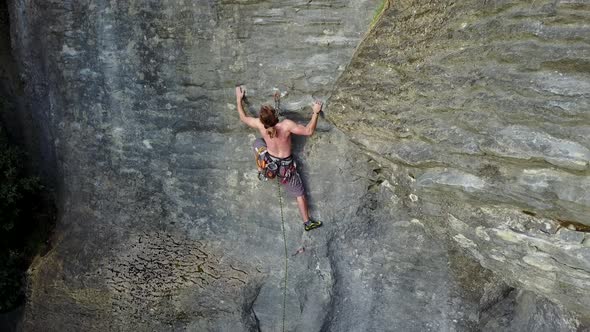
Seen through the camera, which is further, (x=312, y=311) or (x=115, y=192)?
(x=115, y=192)

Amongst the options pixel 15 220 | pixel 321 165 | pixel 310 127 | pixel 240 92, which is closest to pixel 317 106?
pixel 310 127

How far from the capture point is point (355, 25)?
488 centimetres

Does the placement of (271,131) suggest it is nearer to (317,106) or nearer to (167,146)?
(317,106)

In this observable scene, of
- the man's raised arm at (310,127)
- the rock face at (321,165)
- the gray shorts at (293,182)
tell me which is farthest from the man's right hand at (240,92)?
the man's raised arm at (310,127)

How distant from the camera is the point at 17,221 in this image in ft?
23.4

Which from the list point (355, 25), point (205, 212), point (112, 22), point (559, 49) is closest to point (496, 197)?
point (559, 49)

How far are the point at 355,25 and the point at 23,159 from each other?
5.27 metres

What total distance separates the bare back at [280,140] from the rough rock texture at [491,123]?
1.79 feet

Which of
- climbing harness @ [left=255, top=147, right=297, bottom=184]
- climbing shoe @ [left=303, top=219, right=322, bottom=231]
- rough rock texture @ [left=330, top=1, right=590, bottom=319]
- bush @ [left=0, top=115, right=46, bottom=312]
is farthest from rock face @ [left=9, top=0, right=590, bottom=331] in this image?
bush @ [left=0, top=115, right=46, bottom=312]

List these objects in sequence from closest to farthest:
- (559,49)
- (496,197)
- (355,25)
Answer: (559,49) → (496,197) → (355,25)

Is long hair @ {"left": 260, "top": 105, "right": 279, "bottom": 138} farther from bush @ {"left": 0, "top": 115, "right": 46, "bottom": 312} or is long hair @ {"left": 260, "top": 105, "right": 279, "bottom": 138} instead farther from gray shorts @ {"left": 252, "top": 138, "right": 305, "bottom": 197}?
bush @ {"left": 0, "top": 115, "right": 46, "bottom": 312}

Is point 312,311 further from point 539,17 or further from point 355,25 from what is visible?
point 539,17

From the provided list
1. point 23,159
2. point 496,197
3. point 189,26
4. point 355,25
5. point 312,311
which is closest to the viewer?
point 496,197

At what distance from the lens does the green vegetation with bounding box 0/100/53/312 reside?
6.69 m
